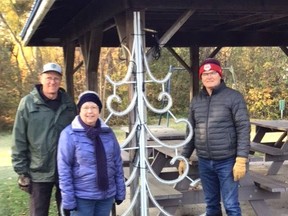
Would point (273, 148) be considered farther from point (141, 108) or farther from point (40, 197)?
point (40, 197)

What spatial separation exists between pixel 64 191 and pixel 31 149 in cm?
65

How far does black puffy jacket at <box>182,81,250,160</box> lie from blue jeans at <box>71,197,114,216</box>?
1.01 metres

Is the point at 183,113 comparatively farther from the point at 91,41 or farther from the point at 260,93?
the point at 91,41

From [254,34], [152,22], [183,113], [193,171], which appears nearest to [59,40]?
[152,22]

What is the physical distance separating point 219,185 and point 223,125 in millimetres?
644

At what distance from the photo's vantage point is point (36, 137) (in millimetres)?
3752

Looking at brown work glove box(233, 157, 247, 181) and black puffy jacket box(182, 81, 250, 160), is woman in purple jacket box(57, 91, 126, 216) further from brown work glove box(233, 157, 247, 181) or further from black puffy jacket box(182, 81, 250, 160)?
brown work glove box(233, 157, 247, 181)

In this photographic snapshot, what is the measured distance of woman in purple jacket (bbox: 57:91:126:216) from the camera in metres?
3.33

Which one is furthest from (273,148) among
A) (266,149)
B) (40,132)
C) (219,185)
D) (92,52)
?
(40,132)

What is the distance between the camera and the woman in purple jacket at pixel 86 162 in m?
3.33

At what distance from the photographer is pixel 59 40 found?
9.72m

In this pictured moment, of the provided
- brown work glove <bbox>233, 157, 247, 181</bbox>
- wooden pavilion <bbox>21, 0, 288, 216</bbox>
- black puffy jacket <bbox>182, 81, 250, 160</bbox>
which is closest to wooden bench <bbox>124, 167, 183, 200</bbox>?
wooden pavilion <bbox>21, 0, 288, 216</bbox>

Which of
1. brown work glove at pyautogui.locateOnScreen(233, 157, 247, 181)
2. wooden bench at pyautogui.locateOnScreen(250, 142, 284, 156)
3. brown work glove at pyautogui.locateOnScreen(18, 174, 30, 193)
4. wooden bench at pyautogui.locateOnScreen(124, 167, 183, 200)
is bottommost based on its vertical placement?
wooden bench at pyautogui.locateOnScreen(250, 142, 284, 156)

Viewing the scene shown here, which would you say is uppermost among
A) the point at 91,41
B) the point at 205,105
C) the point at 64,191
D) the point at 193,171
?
the point at 91,41
